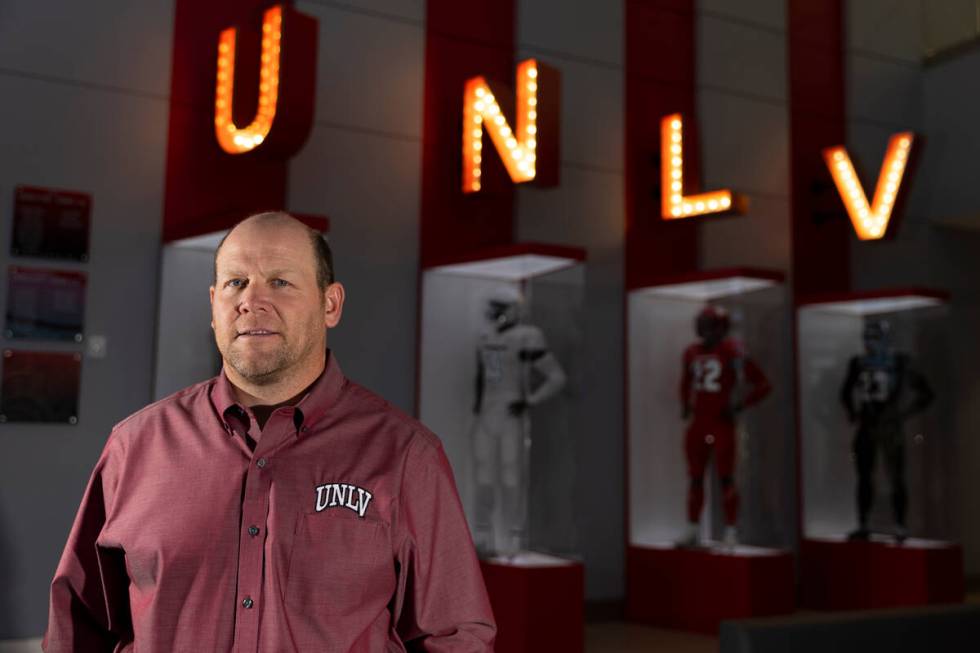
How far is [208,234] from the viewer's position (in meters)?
5.18

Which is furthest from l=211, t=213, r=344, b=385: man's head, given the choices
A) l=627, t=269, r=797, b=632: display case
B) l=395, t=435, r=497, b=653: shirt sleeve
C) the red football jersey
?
the red football jersey

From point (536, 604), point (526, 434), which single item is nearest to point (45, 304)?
point (526, 434)

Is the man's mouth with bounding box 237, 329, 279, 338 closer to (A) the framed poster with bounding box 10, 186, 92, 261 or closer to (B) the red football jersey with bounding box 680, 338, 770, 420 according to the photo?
(A) the framed poster with bounding box 10, 186, 92, 261

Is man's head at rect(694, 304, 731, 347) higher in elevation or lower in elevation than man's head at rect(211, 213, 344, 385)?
higher

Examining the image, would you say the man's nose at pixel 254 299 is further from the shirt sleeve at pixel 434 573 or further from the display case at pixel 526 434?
the display case at pixel 526 434

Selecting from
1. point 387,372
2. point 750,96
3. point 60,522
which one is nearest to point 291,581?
point 60,522

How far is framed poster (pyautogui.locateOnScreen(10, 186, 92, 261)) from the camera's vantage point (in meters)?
5.34

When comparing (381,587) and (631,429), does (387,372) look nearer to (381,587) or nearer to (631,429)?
(631,429)

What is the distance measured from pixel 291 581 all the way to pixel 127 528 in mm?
248

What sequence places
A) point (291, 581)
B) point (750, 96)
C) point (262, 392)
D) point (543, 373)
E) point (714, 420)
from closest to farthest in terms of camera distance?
point (291, 581) < point (262, 392) < point (543, 373) < point (714, 420) < point (750, 96)

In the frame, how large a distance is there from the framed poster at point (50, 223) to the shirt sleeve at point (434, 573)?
4.39 metres

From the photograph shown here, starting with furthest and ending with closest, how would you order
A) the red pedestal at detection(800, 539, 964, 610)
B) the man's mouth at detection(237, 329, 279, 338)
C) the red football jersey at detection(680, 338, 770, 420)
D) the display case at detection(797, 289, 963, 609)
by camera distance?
1. the display case at detection(797, 289, 963, 609)
2. the red pedestal at detection(800, 539, 964, 610)
3. the red football jersey at detection(680, 338, 770, 420)
4. the man's mouth at detection(237, 329, 279, 338)

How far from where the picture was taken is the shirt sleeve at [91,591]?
1.54 m

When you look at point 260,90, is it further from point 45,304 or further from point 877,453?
point 877,453
